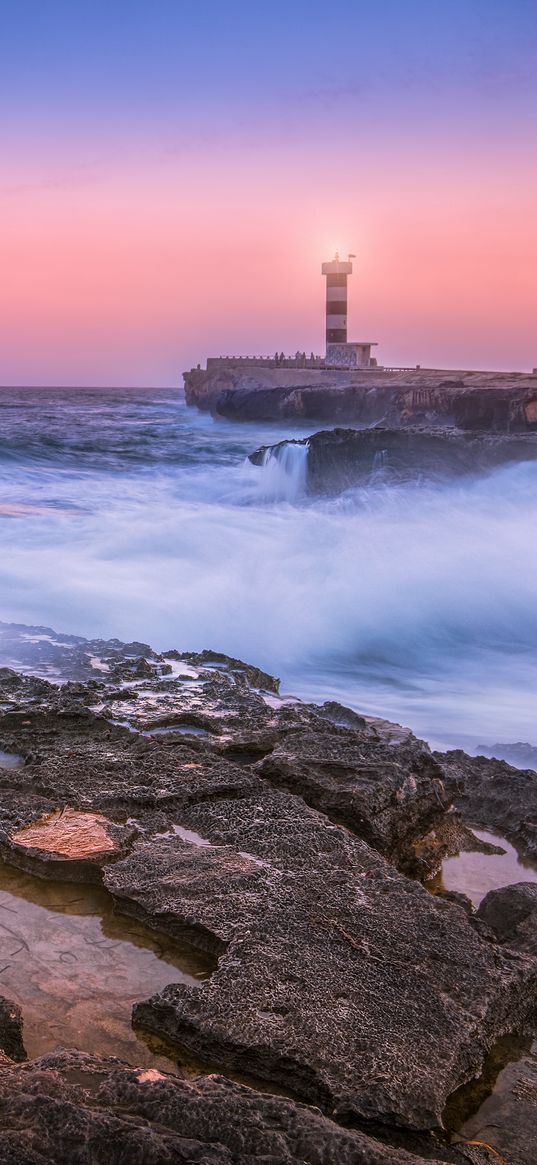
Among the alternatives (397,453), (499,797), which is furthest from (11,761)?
(397,453)

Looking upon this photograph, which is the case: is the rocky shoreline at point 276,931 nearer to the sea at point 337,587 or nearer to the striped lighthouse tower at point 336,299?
the sea at point 337,587

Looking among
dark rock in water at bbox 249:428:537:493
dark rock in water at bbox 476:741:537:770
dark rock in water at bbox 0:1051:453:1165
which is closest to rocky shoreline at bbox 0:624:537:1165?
dark rock in water at bbox 0:1051:453:1165

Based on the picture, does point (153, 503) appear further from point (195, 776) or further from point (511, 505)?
point (195, 776)

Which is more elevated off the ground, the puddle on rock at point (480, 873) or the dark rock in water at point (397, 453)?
the dark rock in water at point (397, 453)

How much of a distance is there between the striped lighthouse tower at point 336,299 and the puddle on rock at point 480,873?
41.7 m

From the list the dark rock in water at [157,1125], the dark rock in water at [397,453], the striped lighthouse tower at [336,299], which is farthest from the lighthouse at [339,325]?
the dark rock in water at [157,1125]

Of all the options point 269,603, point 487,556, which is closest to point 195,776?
point 269,603

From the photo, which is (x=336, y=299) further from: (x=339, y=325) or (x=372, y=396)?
(x=372, y=396)

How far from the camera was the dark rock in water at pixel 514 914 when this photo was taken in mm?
2719

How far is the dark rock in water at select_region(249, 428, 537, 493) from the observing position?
53.9 feet

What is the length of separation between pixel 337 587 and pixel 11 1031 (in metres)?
7.17

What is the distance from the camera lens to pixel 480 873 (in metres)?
3.35

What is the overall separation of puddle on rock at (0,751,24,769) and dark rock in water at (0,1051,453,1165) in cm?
206

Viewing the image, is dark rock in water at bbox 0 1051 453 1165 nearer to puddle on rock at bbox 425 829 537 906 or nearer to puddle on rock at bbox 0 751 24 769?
puddle on rock at bbox 425 829 537 906
